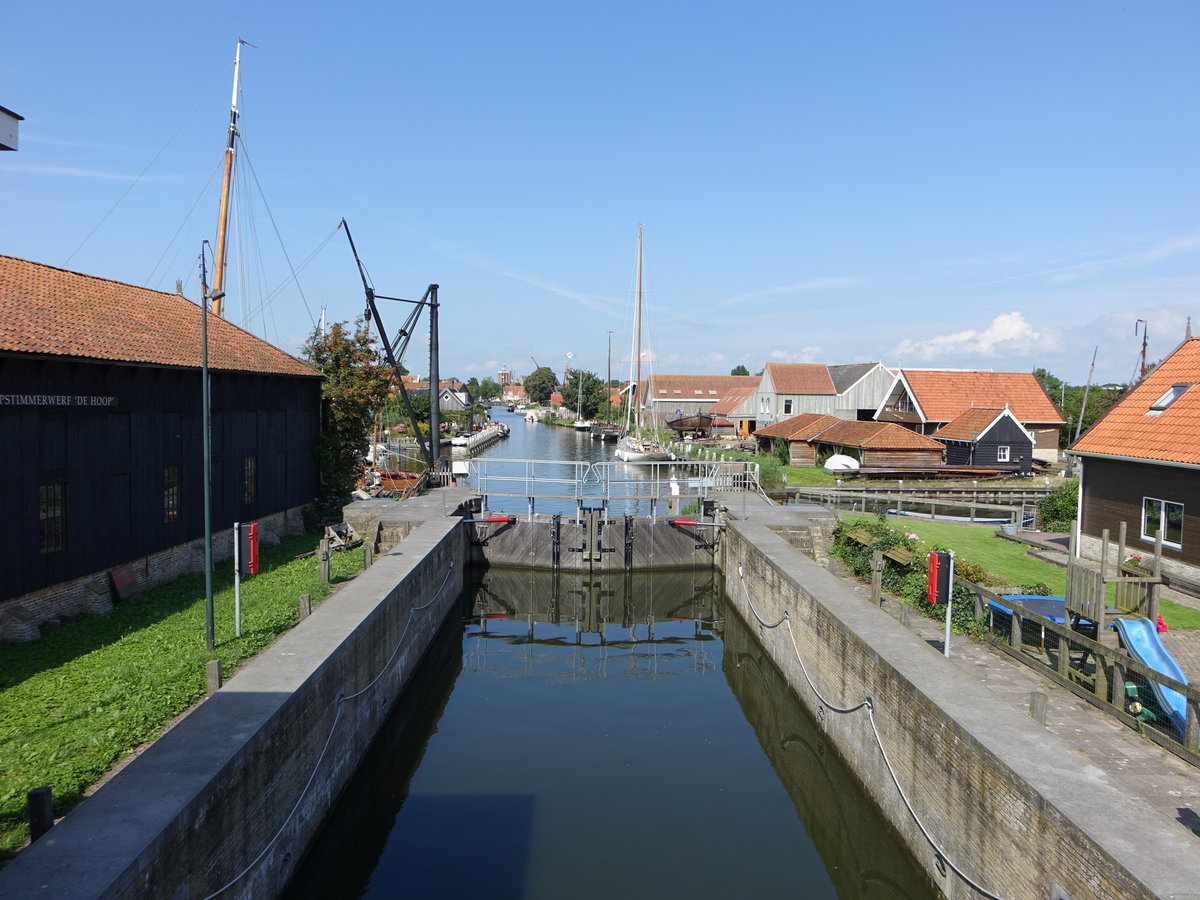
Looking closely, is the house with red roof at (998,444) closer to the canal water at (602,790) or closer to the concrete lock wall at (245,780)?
the canal water at (602,790)

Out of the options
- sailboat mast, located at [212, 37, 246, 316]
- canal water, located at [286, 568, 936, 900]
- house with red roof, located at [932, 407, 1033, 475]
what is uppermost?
sailboat mast, located at [212, 37, 246, 316]

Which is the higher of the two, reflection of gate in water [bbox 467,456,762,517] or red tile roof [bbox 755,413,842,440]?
red tile roof [bbox 755,413,842,440]

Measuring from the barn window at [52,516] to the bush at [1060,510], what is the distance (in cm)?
2557

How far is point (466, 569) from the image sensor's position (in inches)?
977

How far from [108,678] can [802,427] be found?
45.1 m

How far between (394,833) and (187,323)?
47.5ft

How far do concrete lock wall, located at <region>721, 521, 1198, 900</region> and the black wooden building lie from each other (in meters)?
12.7

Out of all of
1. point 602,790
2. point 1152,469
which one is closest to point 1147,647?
point 602,790

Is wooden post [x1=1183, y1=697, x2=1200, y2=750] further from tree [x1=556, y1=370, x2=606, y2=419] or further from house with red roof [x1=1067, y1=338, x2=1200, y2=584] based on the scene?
tree [x1=556, y1=370, x2=606, y2=419]

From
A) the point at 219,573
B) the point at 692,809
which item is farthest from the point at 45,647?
the point at 692,809

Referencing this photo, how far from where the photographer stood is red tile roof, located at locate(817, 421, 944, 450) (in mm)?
43469

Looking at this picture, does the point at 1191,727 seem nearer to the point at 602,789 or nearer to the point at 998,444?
the point at 602,789

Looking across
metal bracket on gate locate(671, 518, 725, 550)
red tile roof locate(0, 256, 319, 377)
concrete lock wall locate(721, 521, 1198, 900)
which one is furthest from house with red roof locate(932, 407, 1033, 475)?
red tile roof locate(0, 256, 319, 377)

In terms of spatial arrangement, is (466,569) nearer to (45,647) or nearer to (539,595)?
(539,595)
